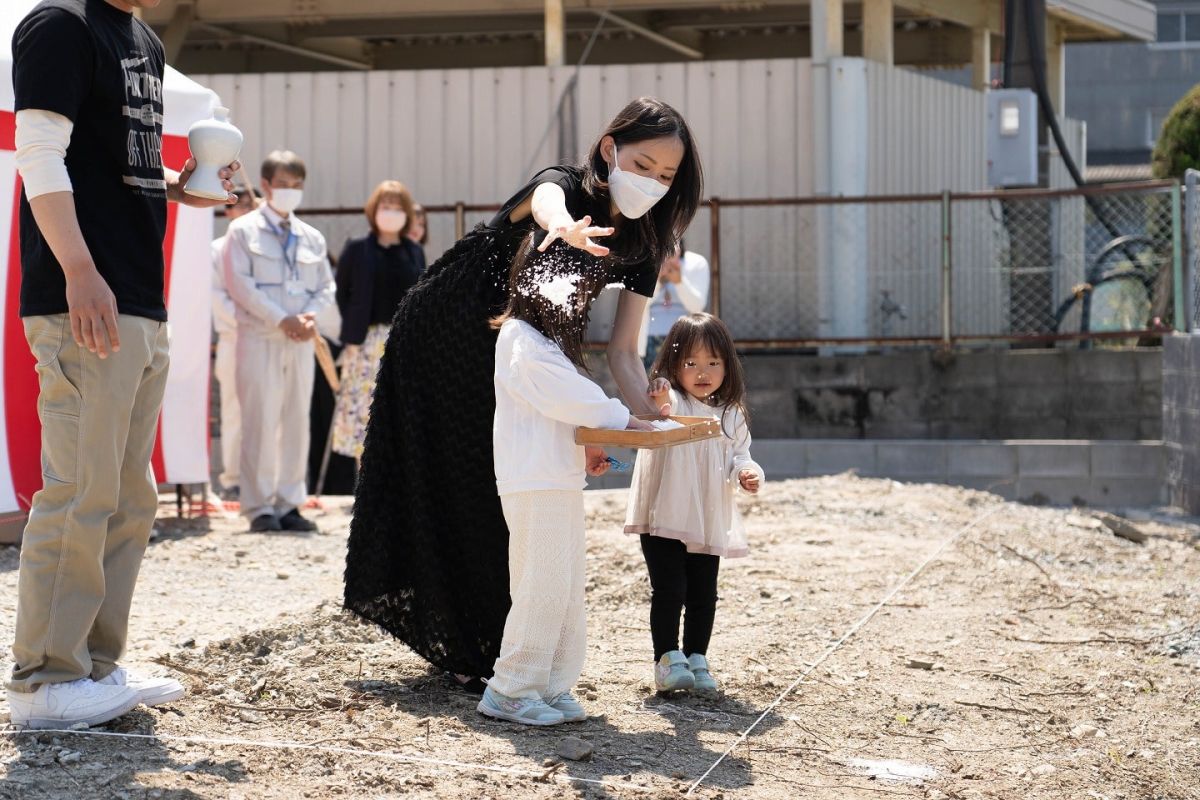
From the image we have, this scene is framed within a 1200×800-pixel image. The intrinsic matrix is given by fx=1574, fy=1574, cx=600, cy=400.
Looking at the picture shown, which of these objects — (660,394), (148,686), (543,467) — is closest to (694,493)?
(660,394)

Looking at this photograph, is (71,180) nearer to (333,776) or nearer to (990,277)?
(333,776)

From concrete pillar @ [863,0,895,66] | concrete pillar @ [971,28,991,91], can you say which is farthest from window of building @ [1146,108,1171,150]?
concrete pillar @ [863,0,895,66]

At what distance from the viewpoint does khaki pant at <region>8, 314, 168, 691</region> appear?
11.8 ft

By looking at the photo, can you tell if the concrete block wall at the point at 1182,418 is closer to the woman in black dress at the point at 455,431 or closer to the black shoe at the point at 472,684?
the woman in black dress at the point at 455,431

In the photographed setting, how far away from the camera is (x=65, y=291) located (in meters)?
3.57

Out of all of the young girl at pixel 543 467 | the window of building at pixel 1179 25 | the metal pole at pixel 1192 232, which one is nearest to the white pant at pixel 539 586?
the young girl at pixel 543 467

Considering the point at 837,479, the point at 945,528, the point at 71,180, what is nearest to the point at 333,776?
the point at 71,180

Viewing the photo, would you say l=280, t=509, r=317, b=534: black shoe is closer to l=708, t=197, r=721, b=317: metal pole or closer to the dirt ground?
the dirt ground

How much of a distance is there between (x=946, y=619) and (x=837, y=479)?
12.5 ft

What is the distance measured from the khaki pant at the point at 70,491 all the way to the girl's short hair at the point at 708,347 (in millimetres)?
1682

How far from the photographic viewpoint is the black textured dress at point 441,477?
4352mm

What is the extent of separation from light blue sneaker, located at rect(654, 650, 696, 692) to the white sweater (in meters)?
0.76

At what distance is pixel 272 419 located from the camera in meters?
8.12

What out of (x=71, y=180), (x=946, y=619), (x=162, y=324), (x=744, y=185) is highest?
(x=744, y=185)
